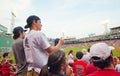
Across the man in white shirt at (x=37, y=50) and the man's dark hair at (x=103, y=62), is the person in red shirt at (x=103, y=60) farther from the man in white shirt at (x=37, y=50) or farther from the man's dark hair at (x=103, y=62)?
the man in white shirt at (x=37, y=50)

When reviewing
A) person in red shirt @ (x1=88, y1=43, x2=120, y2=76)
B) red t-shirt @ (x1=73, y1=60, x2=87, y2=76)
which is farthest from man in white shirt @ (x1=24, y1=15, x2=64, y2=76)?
red t-shirt @ (x1=73, y1=60, x2=87, y2=76)

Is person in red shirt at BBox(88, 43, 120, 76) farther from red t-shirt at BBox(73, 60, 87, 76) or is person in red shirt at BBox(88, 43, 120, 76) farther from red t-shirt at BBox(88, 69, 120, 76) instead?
red t-shirt at BBox(73, 60, 87, 76)

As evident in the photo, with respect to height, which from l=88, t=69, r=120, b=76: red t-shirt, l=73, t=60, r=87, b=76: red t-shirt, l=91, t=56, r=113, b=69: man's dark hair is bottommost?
l=73, t=60, r=87, b=76: red t-shirt

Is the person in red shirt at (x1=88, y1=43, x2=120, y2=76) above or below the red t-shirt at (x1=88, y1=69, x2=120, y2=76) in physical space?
above

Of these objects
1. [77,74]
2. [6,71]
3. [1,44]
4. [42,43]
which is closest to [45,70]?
[42,43]

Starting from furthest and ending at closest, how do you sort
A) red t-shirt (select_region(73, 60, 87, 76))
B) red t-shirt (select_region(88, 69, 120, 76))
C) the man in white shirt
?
red t-shirt (select_region(73, 60, 87, 76))
the man in white shirt
red t-shirt (select_region(88, 69, 120, 76))

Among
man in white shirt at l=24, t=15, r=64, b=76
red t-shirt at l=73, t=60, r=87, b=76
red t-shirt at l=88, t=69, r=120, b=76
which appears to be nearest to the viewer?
red t-shirt at l=88, t=69, r=120, b=76

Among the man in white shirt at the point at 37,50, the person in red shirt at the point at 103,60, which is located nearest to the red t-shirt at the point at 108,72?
the person in red shirt at the point at 103,60

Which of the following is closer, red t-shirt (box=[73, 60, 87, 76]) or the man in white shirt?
the man in white shirt

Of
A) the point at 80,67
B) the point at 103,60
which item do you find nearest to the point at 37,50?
the point at 103,60

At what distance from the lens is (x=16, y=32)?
182 inches

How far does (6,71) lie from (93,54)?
19.4ft

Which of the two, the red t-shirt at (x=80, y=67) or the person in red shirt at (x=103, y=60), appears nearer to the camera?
the person in red shirt at (x=103, y=60)

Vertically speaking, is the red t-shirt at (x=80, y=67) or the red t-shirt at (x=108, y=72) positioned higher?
the red t-shirt at (x=108, y=72)
